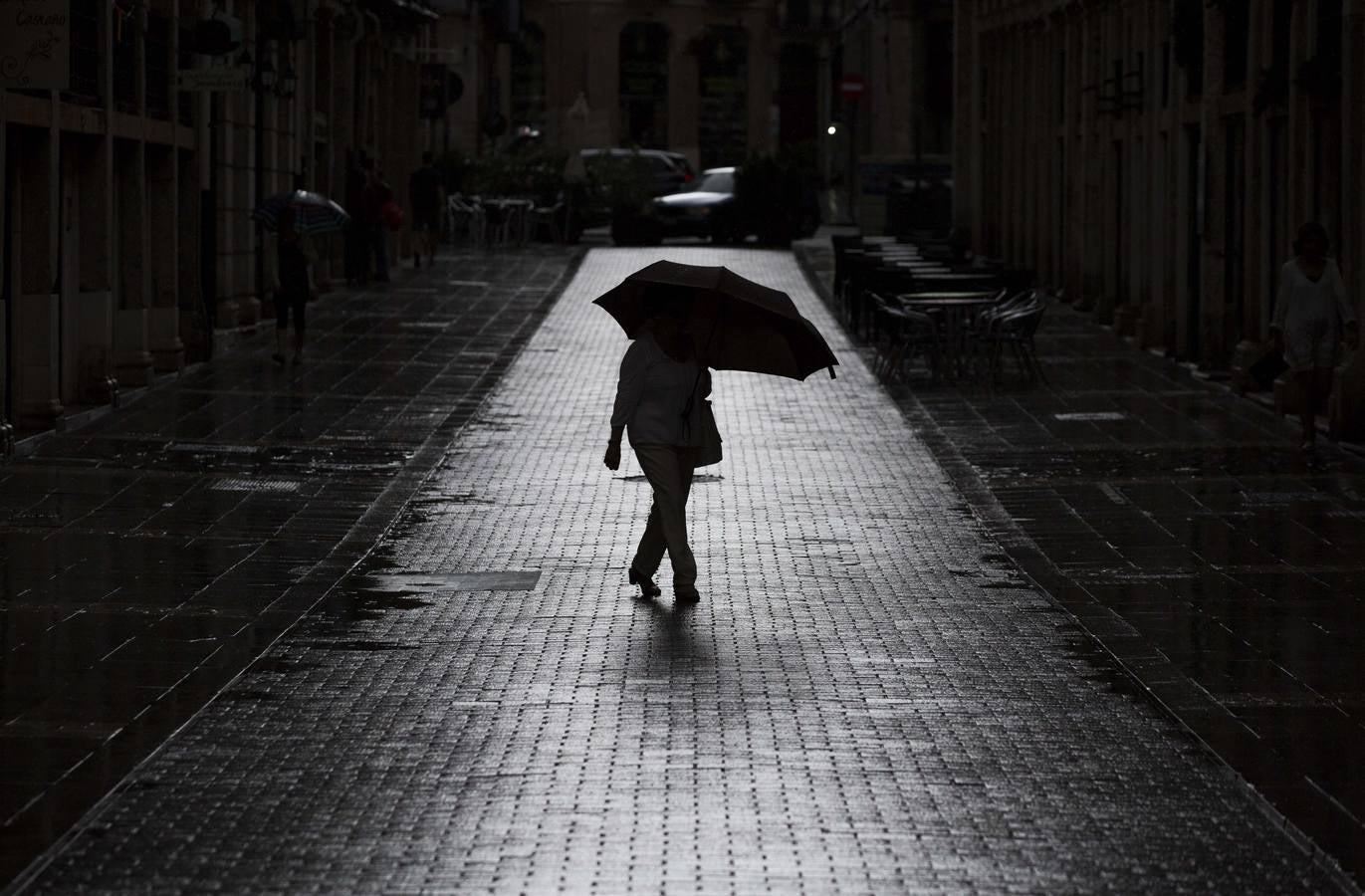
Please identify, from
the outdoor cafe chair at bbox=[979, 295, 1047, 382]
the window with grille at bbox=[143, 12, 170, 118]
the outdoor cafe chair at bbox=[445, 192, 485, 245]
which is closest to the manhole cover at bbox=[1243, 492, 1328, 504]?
the outdoor cafe chair at bbox=[979, 295, 1047, 382]

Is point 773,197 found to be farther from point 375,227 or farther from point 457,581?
point 457,581

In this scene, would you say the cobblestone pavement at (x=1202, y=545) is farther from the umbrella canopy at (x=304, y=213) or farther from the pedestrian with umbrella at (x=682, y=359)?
the umbrella canopy at (x=304, y=213)

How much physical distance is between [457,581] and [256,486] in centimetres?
365

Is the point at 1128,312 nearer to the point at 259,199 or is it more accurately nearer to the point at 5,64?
the point at 259,199

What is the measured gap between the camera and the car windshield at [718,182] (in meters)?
45.6

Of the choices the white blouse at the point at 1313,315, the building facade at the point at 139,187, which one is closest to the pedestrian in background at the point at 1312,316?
the white blouse at the point at 1313,315

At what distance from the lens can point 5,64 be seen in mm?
15805

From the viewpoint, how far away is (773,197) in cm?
4372

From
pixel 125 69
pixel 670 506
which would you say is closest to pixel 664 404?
pixel 670 506

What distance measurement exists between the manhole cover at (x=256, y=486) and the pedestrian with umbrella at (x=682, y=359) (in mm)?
4101

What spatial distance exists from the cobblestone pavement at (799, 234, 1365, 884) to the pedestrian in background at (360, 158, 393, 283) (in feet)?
43.8

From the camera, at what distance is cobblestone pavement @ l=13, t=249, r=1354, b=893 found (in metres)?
6.52

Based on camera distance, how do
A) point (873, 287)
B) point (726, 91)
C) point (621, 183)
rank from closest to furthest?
point (873, 287), point (621, 183), point (726, 91)

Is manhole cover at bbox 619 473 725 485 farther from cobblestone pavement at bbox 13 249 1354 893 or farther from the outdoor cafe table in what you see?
the outdoor cafe table
